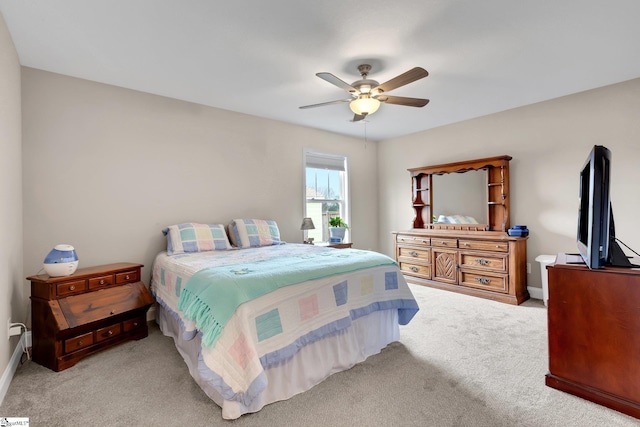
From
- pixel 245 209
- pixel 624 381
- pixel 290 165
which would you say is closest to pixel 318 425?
pixel 624 381

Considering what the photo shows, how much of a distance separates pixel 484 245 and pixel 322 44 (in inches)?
125

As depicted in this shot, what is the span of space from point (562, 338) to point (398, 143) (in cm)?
418

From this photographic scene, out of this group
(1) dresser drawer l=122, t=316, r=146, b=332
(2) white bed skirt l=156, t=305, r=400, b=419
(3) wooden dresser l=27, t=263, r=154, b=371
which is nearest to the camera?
(2) white bed skirt l=156, t=305, r=400, b=419

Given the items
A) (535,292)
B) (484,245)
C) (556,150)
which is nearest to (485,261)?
(484,245)

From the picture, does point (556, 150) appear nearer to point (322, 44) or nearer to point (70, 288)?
point (322, 44)

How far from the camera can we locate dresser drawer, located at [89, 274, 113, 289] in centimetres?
252

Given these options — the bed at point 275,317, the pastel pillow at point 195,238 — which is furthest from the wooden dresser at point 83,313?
the pastel pillow at point 195,238

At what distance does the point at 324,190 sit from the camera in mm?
5152

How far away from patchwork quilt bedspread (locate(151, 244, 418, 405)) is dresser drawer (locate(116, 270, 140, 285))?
0.29 metres

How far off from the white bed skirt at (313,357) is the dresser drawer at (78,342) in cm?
59

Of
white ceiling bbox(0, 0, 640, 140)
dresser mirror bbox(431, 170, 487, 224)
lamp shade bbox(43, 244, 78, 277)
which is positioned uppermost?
white ceiling bbox(0, 0, 640, 140)

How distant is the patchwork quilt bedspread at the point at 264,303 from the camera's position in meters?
1.69

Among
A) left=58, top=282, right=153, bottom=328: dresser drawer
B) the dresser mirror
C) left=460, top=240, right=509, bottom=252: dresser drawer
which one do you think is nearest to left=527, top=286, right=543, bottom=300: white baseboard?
left=460, top=240, right=509, bottom=252: dresser drawer

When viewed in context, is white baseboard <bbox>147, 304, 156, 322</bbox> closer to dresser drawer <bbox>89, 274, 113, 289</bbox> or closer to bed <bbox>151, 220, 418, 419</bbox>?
bed <bbox>151, 220, 418, 419</bbox>
